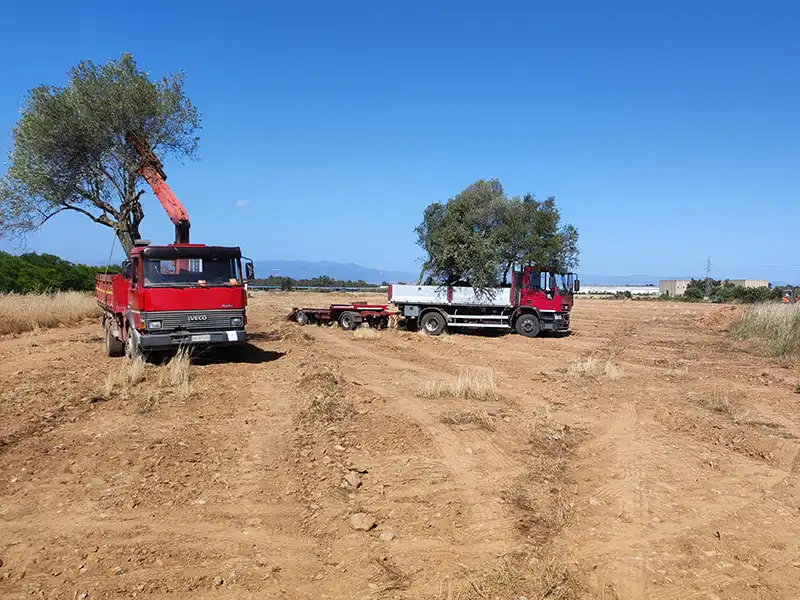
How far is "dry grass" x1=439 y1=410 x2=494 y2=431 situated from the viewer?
8.50m

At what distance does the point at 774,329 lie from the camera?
21.6 meters

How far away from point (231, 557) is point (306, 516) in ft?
2.98

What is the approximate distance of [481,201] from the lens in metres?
39.3

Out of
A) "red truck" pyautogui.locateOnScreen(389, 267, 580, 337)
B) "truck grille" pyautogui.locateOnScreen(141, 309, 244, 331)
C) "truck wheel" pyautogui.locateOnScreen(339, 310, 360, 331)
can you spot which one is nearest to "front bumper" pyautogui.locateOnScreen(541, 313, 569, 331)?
"red truck" pyautogui.locateOnScreen(389, 267, 580, 337)

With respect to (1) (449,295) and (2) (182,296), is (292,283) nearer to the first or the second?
(1) (449,295)

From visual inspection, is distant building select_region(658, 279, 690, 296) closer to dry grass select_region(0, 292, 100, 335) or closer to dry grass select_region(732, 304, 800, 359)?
dry grass select_region(732, 304, 800, 359)

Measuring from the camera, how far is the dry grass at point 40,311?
20.6 meters

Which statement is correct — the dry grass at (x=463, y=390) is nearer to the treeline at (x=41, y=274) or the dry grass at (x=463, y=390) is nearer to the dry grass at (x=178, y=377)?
the dry grass at (x=178, y=377)

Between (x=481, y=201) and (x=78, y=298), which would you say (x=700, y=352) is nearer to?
(x=481, y=201)

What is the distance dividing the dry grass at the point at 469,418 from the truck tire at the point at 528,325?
15.1 metres

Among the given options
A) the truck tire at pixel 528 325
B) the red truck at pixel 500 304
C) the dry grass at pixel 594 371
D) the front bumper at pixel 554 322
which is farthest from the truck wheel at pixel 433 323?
the dry grass at pixel 594 371

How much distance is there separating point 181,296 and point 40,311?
12.5 m

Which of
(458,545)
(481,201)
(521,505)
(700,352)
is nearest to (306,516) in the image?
(458,545)

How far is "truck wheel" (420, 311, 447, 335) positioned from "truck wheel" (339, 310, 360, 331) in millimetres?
2691
